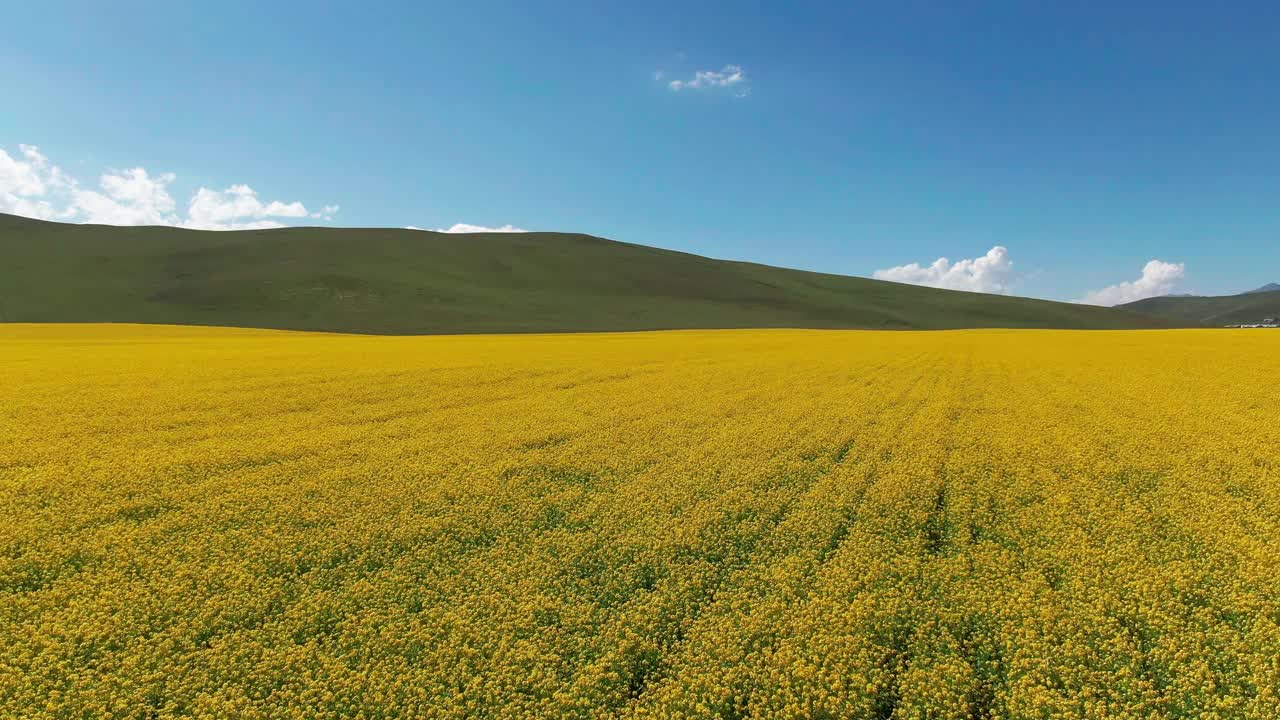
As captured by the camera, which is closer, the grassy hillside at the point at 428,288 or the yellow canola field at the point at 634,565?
the yellow canola field at the point at 634,565

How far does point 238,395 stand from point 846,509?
41.6ft

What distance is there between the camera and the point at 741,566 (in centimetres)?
557

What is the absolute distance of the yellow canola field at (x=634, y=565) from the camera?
4.02 m

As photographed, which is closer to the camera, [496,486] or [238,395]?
[496,486]

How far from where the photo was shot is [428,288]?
7619cm

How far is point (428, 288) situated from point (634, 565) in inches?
3012

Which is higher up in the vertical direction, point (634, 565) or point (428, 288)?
point (428, 288)

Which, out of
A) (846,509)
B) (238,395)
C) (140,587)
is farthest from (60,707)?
(238,395)

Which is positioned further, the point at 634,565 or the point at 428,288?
the point at 428,288

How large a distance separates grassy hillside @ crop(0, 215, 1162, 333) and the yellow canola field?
46589 millimetres

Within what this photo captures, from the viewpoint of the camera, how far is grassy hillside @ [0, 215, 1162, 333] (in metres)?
61.6

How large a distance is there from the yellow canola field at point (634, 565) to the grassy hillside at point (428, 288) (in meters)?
46.6

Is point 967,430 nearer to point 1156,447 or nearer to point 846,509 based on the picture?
point 1156,447

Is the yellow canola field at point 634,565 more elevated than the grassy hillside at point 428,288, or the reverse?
the grassy hillside at point 428,288
